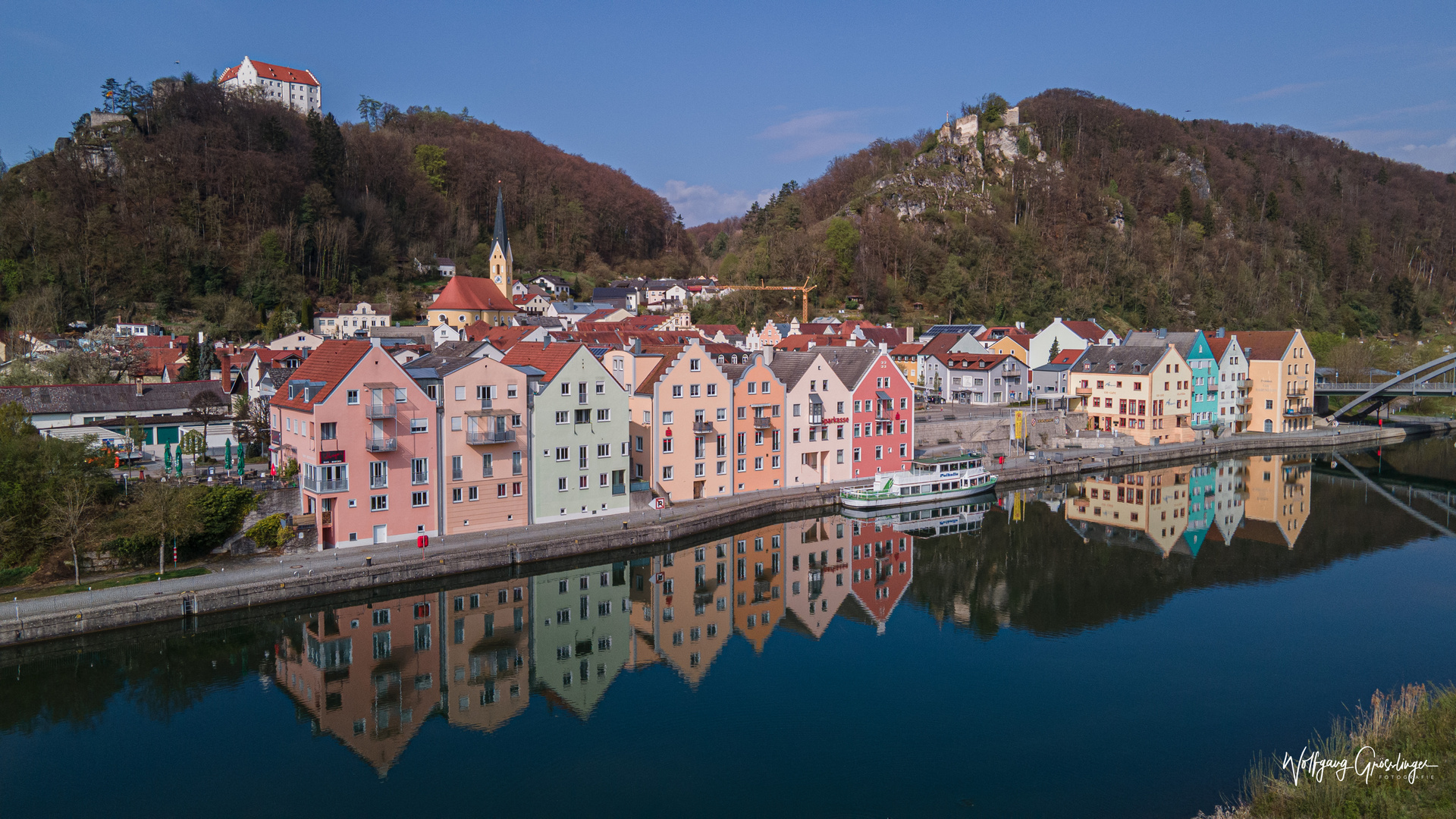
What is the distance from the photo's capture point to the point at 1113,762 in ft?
54.8

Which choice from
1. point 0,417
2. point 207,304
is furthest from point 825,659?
point 207,304

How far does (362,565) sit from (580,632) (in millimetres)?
6723

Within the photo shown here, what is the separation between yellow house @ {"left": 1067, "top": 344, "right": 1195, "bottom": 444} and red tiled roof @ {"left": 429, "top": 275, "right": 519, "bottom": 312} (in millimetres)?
→ 47187

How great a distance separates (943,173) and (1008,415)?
193 feet

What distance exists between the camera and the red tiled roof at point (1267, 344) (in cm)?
5803

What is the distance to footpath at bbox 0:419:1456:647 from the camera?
2156cm

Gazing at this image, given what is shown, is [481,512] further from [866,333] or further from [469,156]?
[469,156]

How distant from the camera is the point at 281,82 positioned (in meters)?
115

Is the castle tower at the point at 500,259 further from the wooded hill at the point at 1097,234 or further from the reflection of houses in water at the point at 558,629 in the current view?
the reflection of houses in water at the point at 558,629

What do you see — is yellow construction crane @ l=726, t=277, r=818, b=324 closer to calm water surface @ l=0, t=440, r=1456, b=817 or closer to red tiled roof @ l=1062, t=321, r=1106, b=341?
red tiled roof @ l=1062, t=321, r=1106, b=341

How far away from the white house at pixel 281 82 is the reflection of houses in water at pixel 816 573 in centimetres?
9994

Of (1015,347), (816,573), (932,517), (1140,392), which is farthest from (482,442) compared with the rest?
(1015,347)

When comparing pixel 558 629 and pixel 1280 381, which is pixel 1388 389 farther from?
pixel 558 629

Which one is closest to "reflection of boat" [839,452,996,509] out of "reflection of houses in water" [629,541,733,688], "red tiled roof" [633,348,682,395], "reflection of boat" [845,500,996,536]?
"reflection of boat" [845,500,996,536]
